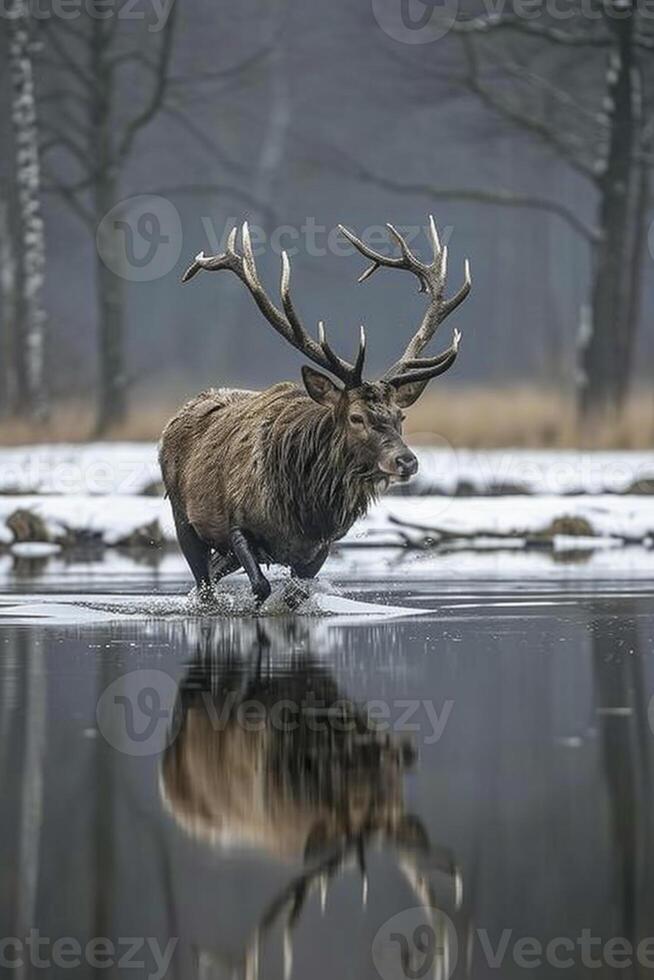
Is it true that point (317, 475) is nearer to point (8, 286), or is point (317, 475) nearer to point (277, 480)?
point (277, 480)

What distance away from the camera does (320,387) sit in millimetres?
13242

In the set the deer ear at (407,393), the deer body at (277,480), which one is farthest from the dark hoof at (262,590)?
the deer ear at (407,393)

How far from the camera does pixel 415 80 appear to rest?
34.0 metres

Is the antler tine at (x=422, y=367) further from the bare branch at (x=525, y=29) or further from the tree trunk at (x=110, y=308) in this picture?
the tree trunk at (x=110, y=308)

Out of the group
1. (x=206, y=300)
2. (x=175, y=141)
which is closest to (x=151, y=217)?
(x=175, y=141)

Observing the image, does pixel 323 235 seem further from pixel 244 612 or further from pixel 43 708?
pixel 43 708

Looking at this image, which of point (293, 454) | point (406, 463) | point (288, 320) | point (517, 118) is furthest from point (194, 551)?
point (517, 118)

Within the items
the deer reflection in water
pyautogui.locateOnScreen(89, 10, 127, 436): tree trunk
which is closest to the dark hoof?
the deer reflection in water

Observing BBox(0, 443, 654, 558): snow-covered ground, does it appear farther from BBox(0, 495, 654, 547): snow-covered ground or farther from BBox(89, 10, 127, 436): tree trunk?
BBox(89, 10, 127, 436): tree trunk

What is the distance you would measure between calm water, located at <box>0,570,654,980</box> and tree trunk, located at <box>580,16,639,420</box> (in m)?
19.2

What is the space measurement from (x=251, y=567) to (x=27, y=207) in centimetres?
1928

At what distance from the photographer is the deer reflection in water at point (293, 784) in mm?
5645

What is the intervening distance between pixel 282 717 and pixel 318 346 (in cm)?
531

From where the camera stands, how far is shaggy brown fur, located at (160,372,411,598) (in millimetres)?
13164
